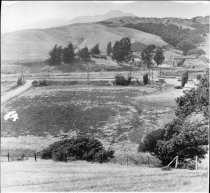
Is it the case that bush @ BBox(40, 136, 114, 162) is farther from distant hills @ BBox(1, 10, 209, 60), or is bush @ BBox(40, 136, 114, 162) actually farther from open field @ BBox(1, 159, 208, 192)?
distant hills @ BBox(1, 10, 209, 60)

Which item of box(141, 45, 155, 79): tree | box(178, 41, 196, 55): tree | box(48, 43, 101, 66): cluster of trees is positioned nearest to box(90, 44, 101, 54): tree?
box(48, 43, 101, 66): cluster of trees

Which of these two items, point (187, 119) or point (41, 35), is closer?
point (187, 119)

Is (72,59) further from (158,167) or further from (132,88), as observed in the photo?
(158,167)

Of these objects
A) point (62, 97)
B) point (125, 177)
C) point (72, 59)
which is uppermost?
point (72, 59)

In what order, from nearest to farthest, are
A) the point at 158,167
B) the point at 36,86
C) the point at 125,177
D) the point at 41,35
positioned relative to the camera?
the point at 125,177, the point at 158,167, the point at 36,86, the point at 41,35

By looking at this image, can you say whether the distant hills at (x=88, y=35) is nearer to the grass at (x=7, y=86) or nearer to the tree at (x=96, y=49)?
the tree at (x=96, y=49)

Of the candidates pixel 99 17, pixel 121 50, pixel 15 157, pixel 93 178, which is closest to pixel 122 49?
pixel 121 50

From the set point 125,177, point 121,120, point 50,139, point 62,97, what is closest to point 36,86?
point 62,97
